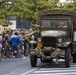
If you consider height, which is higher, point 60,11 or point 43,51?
point 60,11

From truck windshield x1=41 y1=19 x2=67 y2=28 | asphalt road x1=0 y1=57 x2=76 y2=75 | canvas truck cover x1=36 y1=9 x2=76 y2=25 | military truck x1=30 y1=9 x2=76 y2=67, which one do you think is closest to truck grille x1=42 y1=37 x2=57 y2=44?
military truck x1=30 y1=9 x2=76 y2=67

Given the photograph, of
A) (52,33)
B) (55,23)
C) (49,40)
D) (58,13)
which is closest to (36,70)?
(49,40)

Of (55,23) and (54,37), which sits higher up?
(55,23)

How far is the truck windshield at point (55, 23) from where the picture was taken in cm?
2042

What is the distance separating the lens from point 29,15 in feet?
160

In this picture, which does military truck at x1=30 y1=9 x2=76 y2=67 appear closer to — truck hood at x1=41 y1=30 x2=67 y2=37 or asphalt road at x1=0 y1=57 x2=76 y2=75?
truck hood at x1=41 y1=30 x2=67 y2=37

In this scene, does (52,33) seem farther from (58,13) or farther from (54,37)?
(58,13)

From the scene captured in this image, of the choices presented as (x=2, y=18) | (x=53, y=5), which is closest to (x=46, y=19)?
(x=2, y=18)

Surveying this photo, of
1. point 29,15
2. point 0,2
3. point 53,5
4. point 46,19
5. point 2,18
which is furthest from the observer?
point 53,5

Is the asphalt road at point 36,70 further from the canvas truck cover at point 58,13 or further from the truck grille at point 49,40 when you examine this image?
the canvas truck cover at point 58,13

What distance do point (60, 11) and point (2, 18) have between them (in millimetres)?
18881

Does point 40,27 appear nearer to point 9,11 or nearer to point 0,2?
point 0,2

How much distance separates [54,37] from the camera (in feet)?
63.7

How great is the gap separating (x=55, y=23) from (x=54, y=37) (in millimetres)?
1310
